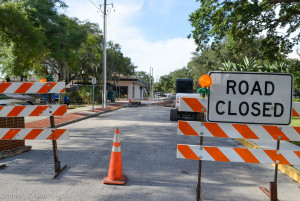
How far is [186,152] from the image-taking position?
3627 mm

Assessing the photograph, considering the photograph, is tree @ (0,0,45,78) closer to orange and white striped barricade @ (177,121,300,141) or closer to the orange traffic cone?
the orange traffic cone

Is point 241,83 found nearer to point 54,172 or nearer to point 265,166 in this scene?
point 265,166

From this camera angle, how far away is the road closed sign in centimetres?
351

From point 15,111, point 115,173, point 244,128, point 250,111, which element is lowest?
point 115,173

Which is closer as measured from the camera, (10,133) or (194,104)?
(194,104)

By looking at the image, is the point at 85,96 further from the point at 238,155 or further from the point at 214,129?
the point at 238,155

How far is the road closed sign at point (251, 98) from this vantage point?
3508 mm

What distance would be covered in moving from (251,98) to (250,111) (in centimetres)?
19

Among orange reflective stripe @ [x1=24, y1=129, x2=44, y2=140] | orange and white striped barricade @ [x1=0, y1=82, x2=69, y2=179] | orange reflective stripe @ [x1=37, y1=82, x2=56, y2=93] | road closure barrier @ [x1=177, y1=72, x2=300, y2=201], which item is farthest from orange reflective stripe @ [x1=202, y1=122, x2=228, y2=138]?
orange reflective stripe @ [x1=24, y1=129, x2=44, y2=140]

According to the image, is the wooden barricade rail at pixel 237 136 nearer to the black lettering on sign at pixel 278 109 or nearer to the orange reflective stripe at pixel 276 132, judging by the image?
the orange reflective stripe at pixel 276 132

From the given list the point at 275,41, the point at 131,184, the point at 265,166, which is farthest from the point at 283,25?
the point at 131,184

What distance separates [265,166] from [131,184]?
336cm

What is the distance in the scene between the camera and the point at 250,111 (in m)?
3.53

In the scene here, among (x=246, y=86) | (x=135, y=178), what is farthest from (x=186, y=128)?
(x=135, y=178)
